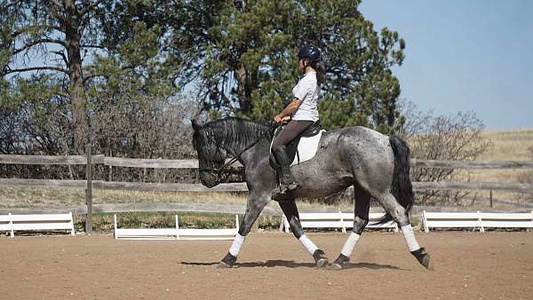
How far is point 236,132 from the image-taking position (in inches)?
407

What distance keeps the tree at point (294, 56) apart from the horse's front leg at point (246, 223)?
13238 mm

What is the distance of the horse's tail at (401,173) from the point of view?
379 inches

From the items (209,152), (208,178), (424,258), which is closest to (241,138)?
(209,152)

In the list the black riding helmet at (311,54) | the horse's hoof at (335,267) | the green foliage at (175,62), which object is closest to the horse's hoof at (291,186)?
the horse's hoof at (335,267)

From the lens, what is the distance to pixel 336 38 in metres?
25.9

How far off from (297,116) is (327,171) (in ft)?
2.69

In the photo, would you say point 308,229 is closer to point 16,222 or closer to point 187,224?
point 187,224

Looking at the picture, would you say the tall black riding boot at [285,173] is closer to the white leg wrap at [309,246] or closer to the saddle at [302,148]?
the saddle at [302,148]

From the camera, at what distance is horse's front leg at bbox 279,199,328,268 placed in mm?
9781

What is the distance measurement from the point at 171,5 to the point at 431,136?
9995 mm

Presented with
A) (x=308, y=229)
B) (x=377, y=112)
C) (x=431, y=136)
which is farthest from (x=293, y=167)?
(x=431, y=136)

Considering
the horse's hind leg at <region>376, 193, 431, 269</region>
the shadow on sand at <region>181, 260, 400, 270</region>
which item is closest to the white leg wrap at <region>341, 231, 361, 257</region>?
the shadow on sand at <region>181, 260, 400, 270</region>

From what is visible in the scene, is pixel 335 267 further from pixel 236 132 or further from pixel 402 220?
pixel 236 132

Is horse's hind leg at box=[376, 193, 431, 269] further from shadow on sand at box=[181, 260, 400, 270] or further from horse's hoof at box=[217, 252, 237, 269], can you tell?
horse's hoof at box=[217, 252, 237, 269]
